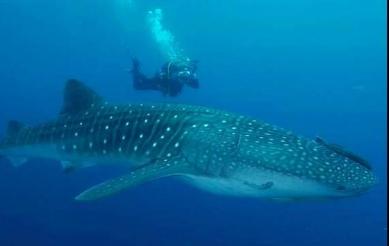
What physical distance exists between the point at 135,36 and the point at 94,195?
60105 millimetres

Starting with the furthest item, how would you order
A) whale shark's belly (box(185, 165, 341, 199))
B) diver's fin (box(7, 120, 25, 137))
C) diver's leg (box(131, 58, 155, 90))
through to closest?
1. diver's leg (box(131, 58, 155, 90))
2. diver's fin (box(7, 120, 25, 137))
3. whale shark's belly (box(185, 165, 341, 199))

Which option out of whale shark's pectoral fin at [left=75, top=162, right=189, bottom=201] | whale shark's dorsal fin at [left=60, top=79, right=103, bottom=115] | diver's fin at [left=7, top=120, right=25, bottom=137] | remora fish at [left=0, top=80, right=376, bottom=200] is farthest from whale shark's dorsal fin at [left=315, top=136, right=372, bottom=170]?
diver's fin at [left=7, top=120, right=25, bottom=137]

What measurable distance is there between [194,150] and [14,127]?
3502mm

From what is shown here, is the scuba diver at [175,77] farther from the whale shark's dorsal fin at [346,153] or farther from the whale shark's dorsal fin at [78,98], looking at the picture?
the whale shark's dorsal fin at [346,153]

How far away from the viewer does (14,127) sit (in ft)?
24.9

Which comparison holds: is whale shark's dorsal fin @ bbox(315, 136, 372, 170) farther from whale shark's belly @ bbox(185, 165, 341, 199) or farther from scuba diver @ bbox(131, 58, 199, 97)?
scuba diver @ bbox(131, 58, 199, 97)

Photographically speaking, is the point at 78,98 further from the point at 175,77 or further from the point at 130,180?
the point at 175,77

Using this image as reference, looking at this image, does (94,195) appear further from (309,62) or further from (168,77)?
(309,62)

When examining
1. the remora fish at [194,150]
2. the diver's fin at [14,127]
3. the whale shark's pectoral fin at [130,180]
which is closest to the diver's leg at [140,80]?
the diver's fin at [14,127]

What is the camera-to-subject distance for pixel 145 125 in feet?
20.2

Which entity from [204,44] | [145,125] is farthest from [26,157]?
[204,44]

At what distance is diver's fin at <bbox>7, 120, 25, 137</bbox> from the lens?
296 inches

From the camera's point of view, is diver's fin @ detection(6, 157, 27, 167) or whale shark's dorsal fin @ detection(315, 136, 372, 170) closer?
whale shark's dorsal fin @ detection(315, 136, 372, 170)

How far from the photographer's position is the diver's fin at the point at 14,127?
24.7ft
